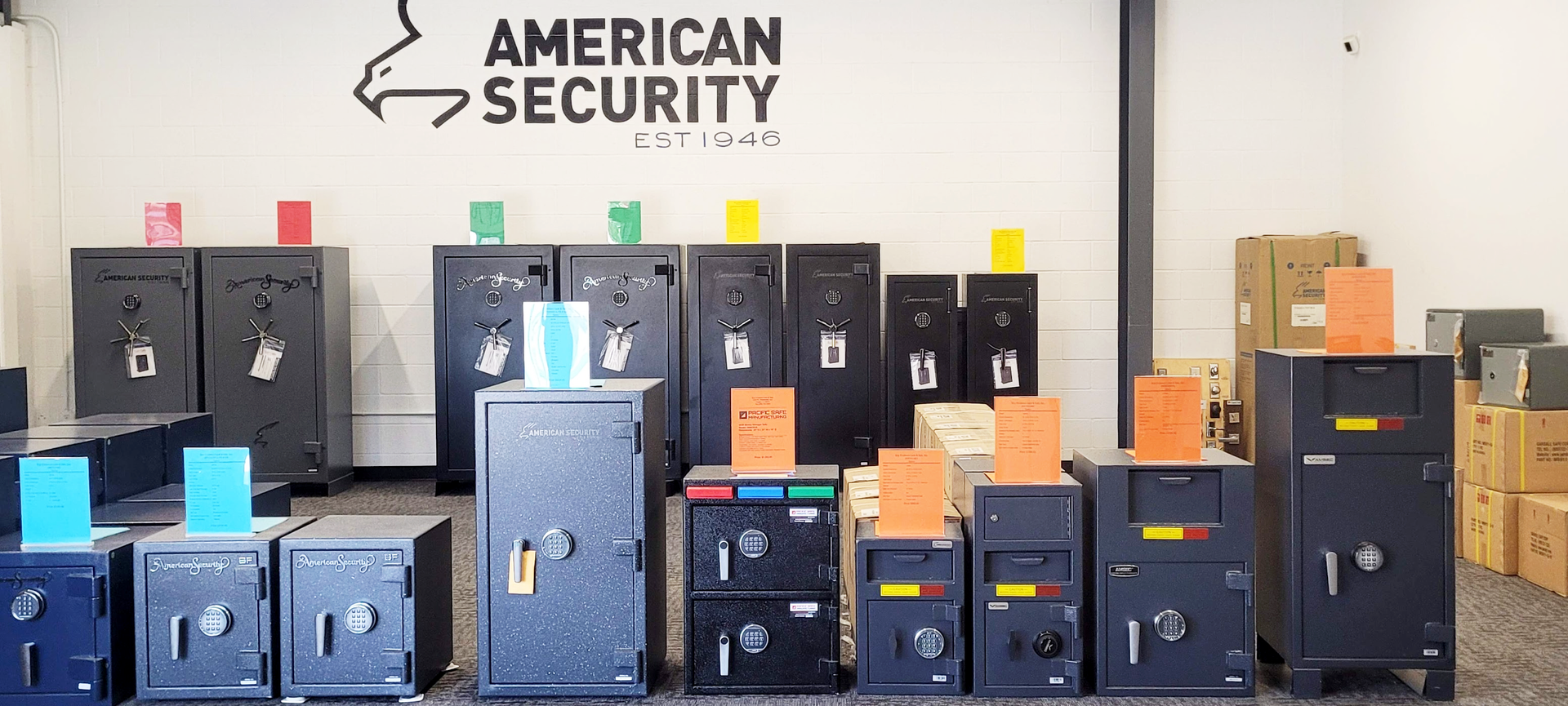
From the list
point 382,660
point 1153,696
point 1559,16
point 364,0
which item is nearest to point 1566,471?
point 1559,16

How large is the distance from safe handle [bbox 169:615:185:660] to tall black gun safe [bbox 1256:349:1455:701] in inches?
117

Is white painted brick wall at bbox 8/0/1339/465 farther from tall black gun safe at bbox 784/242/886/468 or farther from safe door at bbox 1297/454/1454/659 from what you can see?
safe door at bbox 1297/454/1454/659

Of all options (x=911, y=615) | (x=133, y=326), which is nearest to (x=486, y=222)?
(x=133, y=326)

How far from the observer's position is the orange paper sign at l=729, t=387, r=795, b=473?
10.2 feet

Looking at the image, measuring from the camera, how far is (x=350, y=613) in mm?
2982

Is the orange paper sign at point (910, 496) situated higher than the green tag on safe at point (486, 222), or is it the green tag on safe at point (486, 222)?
the green tag on safe at point (486, 222)

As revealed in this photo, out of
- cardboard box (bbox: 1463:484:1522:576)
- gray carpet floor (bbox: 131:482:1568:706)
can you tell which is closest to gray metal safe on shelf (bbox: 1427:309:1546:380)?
cardboard box (bbox: 1463:484:1522:576)

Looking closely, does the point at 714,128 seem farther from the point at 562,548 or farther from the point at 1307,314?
the point at 562,548

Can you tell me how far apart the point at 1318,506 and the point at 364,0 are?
563cm

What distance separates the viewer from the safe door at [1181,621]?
298 cm

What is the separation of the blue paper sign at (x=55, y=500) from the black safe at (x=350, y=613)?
21.7 inches

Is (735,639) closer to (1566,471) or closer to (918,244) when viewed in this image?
(1566,471)

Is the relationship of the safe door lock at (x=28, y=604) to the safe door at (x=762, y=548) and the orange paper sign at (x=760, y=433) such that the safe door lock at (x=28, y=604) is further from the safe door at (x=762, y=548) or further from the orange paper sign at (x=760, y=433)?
the orange paper sign at (x=760, y=433)

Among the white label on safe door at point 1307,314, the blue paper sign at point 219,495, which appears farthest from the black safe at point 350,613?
the white label on safe door at point 1307,314
